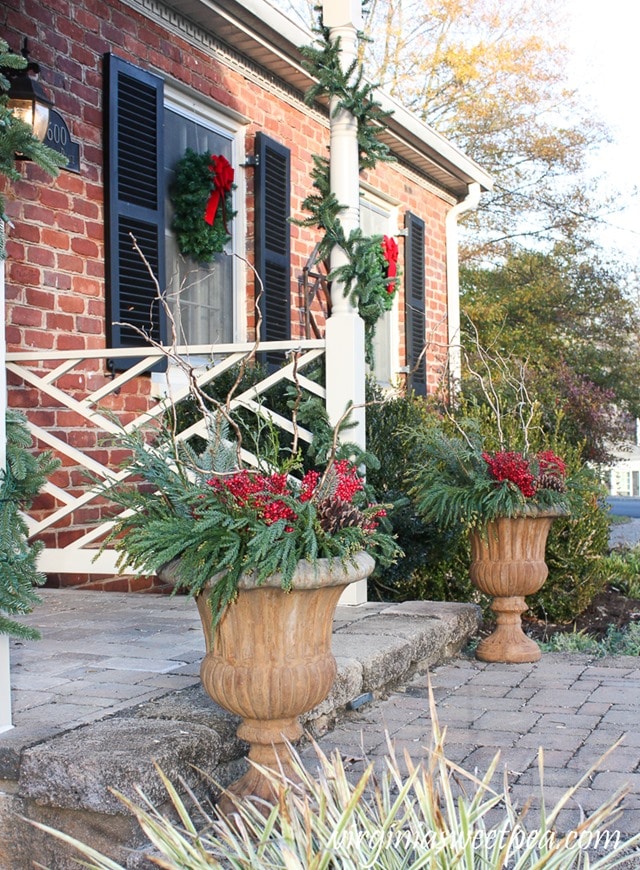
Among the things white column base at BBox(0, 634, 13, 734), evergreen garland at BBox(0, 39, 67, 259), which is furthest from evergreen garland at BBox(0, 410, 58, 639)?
evergreen garland at BBox(0, 39, 67, 259)

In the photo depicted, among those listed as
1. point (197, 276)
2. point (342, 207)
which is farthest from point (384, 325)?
point (342, 207)

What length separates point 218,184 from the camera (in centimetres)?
645

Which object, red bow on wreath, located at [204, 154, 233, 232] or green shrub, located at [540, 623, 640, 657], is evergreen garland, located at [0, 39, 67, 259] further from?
red bow on wreath, located at [204, 154, 233, 232]

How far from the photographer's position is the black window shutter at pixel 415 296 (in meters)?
9.38

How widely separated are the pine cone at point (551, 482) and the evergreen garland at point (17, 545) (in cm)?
221

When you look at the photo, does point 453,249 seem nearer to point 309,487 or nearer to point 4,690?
point 309,487

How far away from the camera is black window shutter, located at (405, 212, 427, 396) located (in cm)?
938

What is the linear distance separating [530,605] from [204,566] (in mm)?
3675

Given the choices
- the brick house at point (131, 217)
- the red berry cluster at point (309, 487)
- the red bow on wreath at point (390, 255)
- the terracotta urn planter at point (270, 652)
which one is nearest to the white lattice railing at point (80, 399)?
the brick house at point (131, 217)

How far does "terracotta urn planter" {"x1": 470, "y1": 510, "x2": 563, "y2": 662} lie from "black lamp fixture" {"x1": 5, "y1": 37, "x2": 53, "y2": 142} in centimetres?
280

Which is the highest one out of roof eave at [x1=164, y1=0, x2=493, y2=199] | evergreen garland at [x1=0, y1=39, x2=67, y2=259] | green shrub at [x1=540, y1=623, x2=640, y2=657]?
roof eave at [x1=164, y1=0, x2=493, y2=199]

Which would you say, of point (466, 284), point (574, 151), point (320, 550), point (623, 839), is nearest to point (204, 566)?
point (320, 550)

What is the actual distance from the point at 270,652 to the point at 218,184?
4.40 m

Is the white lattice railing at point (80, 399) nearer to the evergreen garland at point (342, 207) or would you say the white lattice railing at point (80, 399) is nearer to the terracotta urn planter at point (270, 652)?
the evergreen garland at point (342, 207)
